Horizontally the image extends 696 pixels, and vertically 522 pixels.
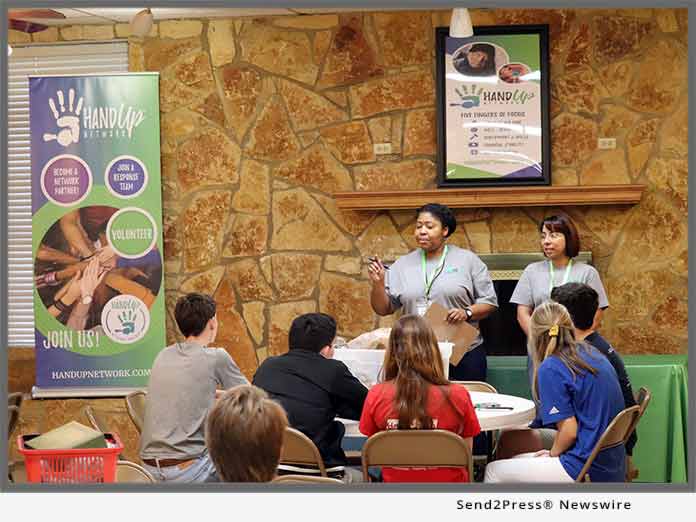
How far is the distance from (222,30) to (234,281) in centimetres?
168

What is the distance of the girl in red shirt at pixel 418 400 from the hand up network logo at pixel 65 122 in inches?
154

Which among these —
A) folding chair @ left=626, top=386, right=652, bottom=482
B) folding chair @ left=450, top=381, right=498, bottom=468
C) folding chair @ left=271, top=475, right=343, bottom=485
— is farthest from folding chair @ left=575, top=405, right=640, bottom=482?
folding chair @ left=271, top=475, right=343, bottom=485

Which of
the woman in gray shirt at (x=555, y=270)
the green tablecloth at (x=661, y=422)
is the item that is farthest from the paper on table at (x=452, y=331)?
the green tablecloth at (x=661, y=422)

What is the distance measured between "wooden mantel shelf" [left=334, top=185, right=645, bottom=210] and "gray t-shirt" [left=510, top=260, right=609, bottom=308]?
1054 mm

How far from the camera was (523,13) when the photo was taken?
23.7 feet

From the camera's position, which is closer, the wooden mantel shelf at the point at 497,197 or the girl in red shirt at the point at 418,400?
the girl in red shirt at the point at 418,400

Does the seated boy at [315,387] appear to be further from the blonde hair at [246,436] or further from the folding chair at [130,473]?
the blonde hair at [246,436]

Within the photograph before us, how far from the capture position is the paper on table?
557 centimetres

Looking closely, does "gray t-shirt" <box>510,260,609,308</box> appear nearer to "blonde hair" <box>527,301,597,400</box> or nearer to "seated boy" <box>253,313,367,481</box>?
"blonde hair" <box>527,301,597,400</box>

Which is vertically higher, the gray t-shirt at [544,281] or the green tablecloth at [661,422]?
the gray t-shirt at [544,281]

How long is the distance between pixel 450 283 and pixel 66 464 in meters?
2.72

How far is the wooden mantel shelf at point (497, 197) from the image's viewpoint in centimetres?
701

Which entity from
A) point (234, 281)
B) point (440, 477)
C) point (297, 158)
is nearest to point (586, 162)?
point (297, 158)
